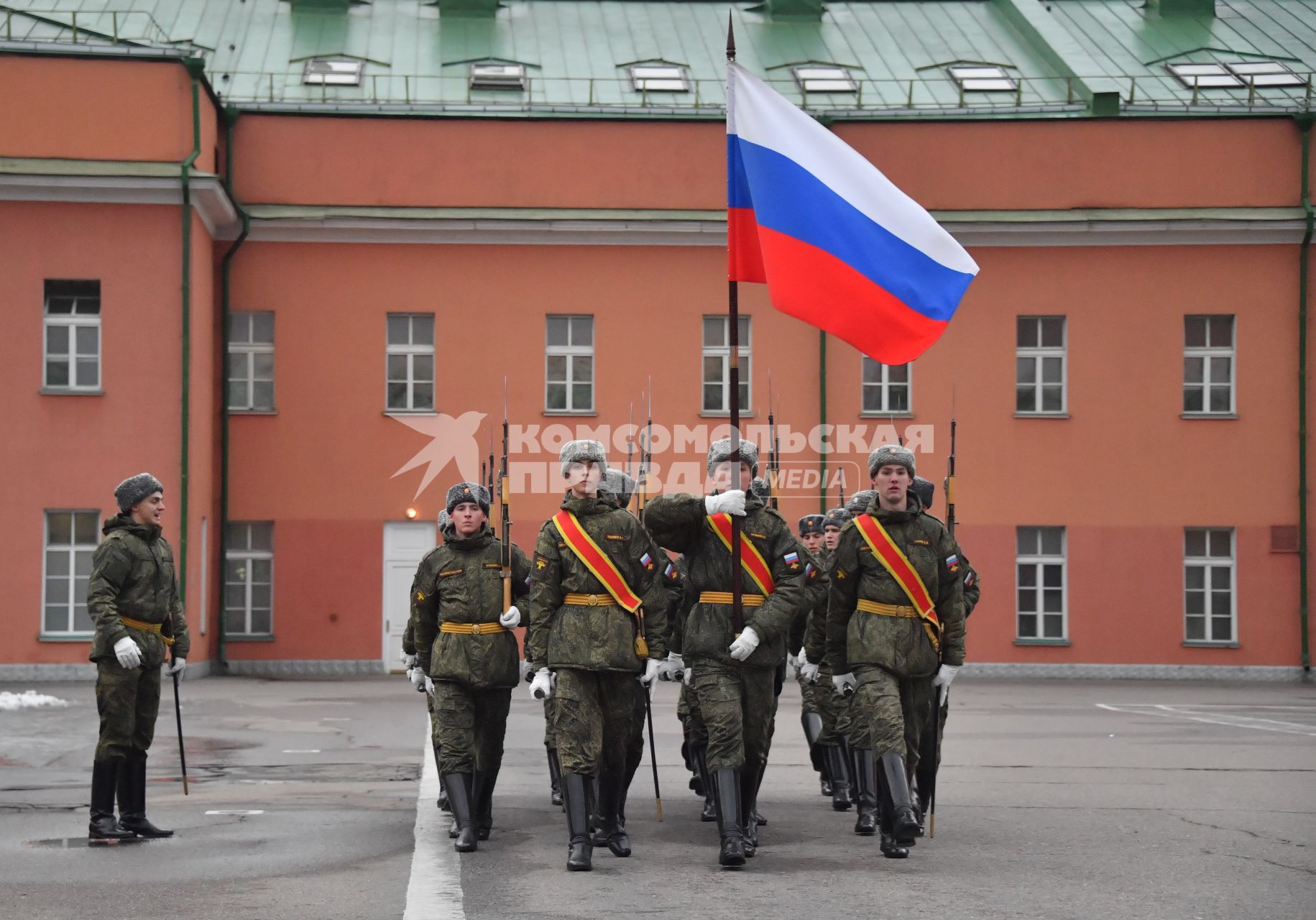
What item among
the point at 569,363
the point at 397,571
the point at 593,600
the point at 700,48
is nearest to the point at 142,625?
the point at 593,600

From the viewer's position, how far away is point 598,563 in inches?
350

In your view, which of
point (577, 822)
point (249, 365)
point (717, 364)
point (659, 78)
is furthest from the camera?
point (659, 78)

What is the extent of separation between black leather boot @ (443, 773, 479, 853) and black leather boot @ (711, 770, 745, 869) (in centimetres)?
122

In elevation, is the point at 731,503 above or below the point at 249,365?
below

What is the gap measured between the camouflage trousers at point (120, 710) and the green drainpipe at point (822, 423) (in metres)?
19.5

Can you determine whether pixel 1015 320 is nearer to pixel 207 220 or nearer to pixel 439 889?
pixel 207 220

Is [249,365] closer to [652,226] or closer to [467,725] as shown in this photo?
[652,226]

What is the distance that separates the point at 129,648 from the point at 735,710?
10.3 ft

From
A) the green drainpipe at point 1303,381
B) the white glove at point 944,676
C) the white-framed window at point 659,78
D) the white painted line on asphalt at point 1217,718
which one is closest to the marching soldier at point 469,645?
the white glove at point 944,676

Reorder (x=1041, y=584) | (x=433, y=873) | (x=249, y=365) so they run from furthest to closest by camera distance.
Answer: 1. (x=1041, y=584)
2. (x=249, y=365)
3. (x=433, y=873)

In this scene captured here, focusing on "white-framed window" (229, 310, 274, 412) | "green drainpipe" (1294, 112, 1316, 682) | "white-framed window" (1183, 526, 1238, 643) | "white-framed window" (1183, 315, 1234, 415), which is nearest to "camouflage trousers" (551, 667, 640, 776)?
"white-framed window" (229, 310, 274, 412)

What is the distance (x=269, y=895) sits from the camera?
7.49 m

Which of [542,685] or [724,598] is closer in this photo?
[542,685]

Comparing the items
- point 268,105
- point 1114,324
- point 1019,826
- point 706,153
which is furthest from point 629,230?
point 1019,826
